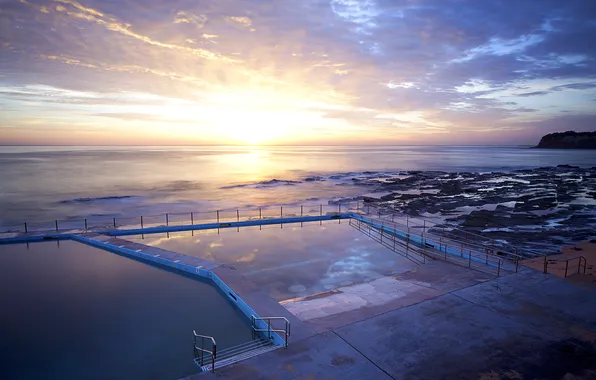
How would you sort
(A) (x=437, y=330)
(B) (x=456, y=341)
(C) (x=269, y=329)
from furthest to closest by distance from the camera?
(C) (x=269, y=329)
(A) (x=437, y=330)
(B) (x=456, y=341)

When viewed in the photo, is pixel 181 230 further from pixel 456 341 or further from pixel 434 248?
pixel 456 341

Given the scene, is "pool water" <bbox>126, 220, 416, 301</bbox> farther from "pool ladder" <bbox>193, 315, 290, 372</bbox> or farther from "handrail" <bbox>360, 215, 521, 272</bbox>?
"pool ladder" <bbox>193, 315, 290, 372</bbox>

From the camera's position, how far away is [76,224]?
24203 mm

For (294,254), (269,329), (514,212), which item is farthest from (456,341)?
(514,212)

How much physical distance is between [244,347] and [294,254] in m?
7.29

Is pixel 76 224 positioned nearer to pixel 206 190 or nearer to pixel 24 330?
pixel 24 330

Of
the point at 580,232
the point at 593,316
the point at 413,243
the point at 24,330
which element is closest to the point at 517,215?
the point at 580,232

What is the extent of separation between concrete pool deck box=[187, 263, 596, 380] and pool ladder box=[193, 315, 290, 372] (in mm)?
367

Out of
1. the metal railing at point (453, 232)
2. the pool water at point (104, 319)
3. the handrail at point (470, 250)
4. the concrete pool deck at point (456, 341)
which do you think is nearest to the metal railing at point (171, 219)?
the metal railing at point (453, 232)

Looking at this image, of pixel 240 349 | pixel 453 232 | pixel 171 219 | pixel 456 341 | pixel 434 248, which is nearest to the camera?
pixel 456 341

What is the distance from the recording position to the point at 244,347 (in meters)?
8.30

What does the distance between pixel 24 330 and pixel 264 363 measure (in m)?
7.15

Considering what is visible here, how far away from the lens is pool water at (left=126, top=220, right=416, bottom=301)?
40.6ft

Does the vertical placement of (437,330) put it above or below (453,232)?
above
